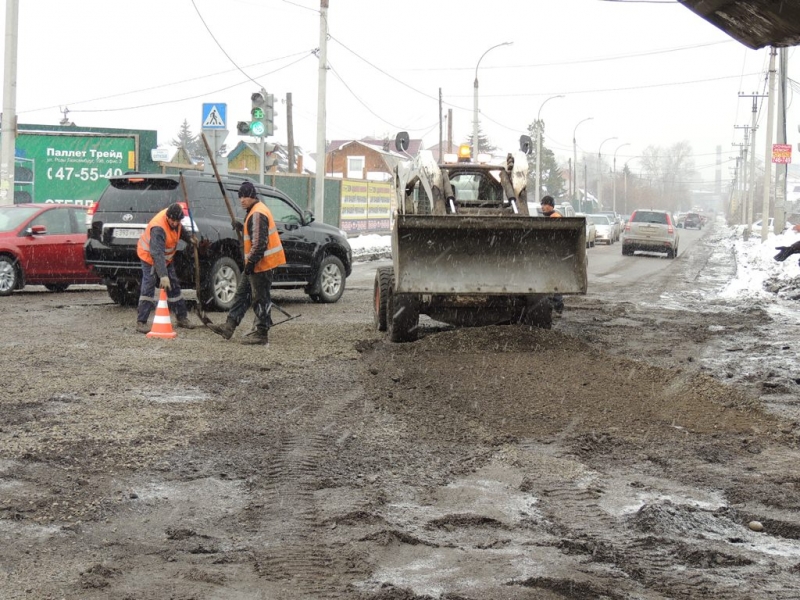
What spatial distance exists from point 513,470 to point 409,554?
1.67 meters

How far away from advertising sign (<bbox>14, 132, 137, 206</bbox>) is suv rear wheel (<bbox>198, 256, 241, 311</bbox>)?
14.2 metres

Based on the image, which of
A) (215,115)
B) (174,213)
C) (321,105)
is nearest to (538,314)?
(174,213)

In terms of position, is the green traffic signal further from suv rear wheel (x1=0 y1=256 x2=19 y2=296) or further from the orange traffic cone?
the orange traffic cone

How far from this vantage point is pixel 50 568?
4320 mm

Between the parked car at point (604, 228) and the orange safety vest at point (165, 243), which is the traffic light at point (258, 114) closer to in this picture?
the orange safety vest at point (165, 243)

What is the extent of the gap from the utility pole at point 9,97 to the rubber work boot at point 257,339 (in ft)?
38.0

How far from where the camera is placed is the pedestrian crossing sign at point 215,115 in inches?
796

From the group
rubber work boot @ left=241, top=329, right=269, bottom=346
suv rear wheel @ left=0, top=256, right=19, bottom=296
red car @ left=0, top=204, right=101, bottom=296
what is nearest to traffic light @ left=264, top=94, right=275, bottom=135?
red car @ left=0, top=204, right=101, bottom=296

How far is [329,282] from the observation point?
16.4m

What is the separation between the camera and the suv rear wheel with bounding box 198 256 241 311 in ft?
46.0

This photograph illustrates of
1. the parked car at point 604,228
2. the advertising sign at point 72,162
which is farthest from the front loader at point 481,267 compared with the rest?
the parked car at point 604,228

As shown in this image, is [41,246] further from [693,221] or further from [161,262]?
[693,221]

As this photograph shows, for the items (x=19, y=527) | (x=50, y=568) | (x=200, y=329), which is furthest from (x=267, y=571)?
(x=200, y=329)

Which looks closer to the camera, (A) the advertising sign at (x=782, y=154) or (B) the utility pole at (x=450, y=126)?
(A) the advertising sign at (x=782, y=154)
